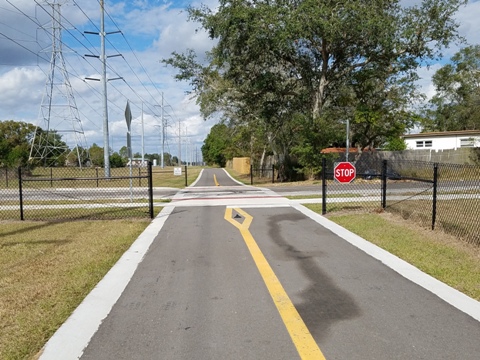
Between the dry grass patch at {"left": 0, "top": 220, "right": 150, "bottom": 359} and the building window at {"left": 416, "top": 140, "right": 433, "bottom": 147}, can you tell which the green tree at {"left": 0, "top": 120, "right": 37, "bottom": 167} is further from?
the dry grass patch at {"left": 0, "top": 220, "right": 150, "bottom": 359}

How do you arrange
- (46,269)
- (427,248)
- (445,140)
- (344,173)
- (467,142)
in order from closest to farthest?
(46,269) < (427,248) < (344,173) < (467,142) < (445,140)

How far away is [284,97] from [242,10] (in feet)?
25.0

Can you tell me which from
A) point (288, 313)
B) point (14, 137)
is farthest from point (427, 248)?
point (14, 137)

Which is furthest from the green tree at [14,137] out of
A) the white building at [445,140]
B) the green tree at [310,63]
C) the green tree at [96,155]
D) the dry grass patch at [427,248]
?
the dry grass patch at [427,248]

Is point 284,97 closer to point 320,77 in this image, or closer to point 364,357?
point 320,77

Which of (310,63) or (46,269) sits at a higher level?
(310,63)

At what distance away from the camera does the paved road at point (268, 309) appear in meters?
3.50

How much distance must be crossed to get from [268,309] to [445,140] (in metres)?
42.5

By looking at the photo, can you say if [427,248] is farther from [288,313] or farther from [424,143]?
[424,143]

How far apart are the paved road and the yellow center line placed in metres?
0.01

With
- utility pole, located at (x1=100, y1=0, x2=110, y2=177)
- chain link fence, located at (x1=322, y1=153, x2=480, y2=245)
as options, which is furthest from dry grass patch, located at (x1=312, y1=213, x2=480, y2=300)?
utility pole, located at (x1=100, y1=0, x2=110, y2=177)

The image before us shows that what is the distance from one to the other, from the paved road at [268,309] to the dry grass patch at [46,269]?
24cm

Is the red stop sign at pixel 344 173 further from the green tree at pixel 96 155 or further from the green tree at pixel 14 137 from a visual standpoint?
the green tree at pixel 96 155

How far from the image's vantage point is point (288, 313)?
14.0 feet
